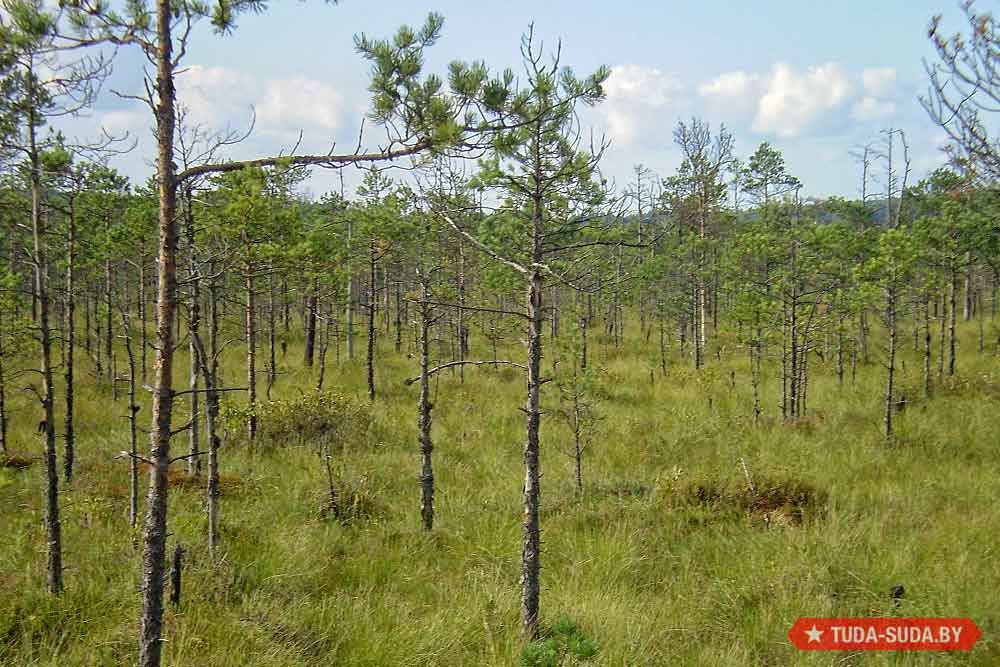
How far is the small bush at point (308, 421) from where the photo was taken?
12.6 m

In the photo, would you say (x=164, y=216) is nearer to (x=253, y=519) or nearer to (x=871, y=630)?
(x=253, y=519)

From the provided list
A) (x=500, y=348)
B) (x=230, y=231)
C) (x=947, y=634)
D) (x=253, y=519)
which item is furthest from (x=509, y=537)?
(x=500, y=348)

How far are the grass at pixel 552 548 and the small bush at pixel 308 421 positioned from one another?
0.35 meters

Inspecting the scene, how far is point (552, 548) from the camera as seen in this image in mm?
7754

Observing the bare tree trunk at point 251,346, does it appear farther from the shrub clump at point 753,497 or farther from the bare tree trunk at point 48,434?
the shrub clump at point 753,497

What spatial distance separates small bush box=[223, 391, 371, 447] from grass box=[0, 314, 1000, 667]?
0.35 metres

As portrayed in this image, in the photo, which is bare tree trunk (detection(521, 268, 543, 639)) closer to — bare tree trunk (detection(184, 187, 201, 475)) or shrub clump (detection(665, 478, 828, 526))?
bare tree trunk (detection(184, 187, 201, 475))

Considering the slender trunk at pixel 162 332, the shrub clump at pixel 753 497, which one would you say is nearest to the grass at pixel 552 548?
the shrub clump at pixel 753 497

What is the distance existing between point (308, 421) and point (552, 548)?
7.33 metres

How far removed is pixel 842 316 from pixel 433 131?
15.0 metres

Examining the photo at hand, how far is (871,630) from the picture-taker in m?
5.49

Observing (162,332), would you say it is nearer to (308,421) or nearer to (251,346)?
(251,346)

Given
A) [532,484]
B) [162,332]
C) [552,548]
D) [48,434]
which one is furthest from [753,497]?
[48,434]

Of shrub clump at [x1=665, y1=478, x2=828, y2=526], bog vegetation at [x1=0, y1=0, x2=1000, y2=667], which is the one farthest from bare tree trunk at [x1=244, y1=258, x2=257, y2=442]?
shrub clump at [x1=665, y1=478, x2=828, y2=526]
